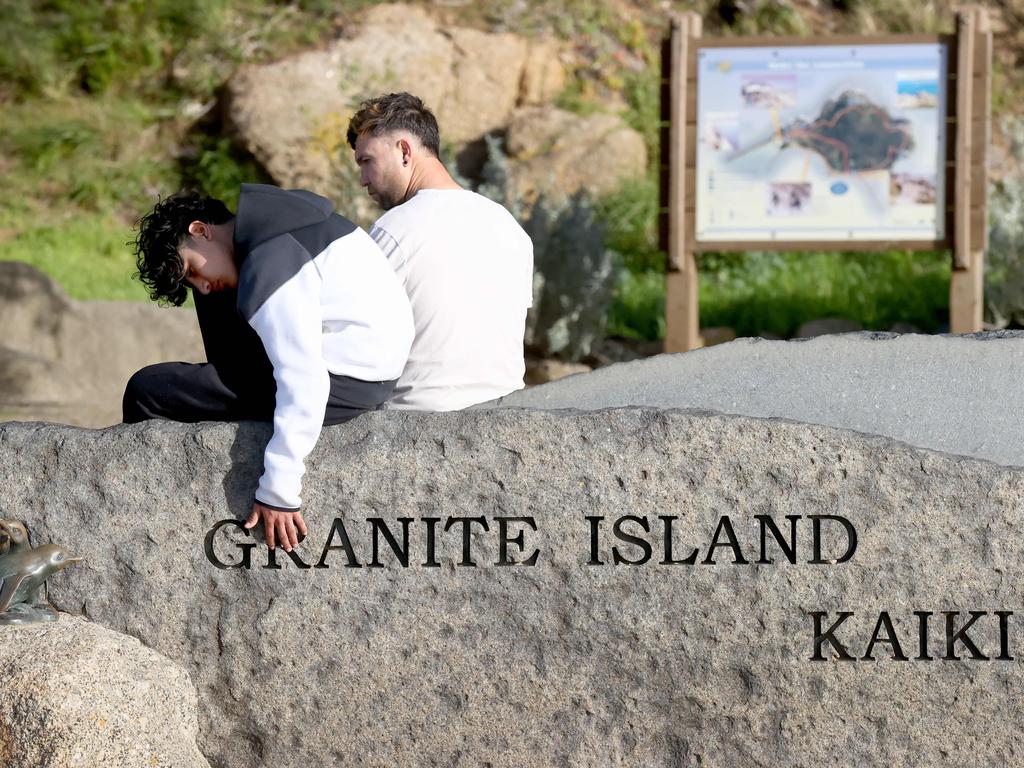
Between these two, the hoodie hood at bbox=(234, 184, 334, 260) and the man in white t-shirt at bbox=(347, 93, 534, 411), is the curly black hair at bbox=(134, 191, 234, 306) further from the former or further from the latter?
the man in white t-shirt at bbox=(347, 93, 534, 411)

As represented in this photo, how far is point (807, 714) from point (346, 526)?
1.03 metres

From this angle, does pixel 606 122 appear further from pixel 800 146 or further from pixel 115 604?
pixel 115 604

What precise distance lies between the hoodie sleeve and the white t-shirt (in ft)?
1.12

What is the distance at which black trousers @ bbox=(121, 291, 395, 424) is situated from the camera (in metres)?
2.90

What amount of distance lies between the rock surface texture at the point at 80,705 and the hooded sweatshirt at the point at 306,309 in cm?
46

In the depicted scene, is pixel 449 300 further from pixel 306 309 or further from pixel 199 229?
pixel 199 229

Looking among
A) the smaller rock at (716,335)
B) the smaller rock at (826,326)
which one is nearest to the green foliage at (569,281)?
the smaller rock at (716,335)

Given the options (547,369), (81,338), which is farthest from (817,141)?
(81,338)

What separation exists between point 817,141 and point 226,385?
4.02 meters

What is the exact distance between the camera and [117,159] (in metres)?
9.32

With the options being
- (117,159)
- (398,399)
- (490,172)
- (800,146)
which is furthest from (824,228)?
(117,159)

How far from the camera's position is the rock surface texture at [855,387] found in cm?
293

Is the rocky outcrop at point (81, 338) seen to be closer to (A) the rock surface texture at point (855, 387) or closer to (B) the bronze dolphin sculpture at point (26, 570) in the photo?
(B) the bronze dolphin sculpture at point (26, 570)

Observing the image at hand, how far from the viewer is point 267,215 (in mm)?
2836
